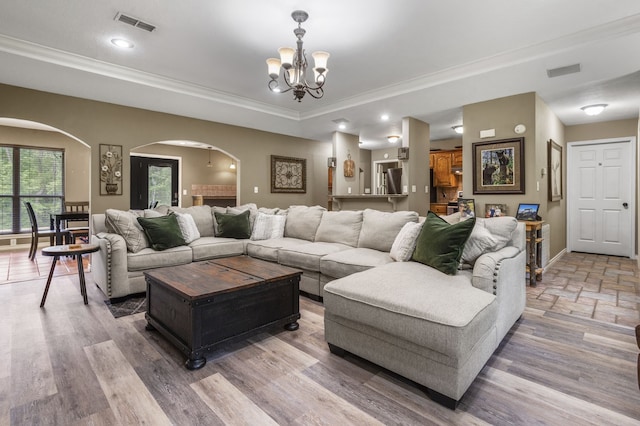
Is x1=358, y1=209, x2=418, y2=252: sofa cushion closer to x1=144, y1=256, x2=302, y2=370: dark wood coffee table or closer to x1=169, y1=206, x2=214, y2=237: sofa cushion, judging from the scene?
x1=144, y1=256, x2=302, y2=370: dark wood coffee table

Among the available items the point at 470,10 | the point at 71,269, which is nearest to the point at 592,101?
the point at 470,10

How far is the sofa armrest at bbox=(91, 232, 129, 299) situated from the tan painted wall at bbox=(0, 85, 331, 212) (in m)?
1.72

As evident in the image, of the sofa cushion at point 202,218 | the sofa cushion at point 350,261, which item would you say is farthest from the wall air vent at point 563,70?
the sofa cushion at point 202,218

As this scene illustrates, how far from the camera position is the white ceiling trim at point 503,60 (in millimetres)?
2967

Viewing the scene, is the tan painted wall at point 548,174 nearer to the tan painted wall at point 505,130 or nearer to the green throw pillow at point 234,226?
the tan painted wall at point 505,130

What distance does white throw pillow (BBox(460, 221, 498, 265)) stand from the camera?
8.01 feet

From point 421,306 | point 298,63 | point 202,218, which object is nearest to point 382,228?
point 421,306

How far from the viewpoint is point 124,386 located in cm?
184

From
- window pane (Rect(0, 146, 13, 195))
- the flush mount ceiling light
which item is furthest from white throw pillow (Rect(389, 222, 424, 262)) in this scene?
window pane (Rect(0, 146, 13, 195))

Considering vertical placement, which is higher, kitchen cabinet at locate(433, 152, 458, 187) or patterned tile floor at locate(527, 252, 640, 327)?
kitchen cabinet at locate(433, 152, 458, 187)

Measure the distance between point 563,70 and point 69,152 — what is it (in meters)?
8.90

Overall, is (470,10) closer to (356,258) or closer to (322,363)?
(356,258)

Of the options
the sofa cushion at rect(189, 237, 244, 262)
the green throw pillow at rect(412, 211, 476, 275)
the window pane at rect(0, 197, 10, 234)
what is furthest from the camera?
the window pane at rect(0, 197, 10, 234)

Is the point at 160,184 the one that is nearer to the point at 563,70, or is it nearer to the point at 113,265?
the point at 113,265
